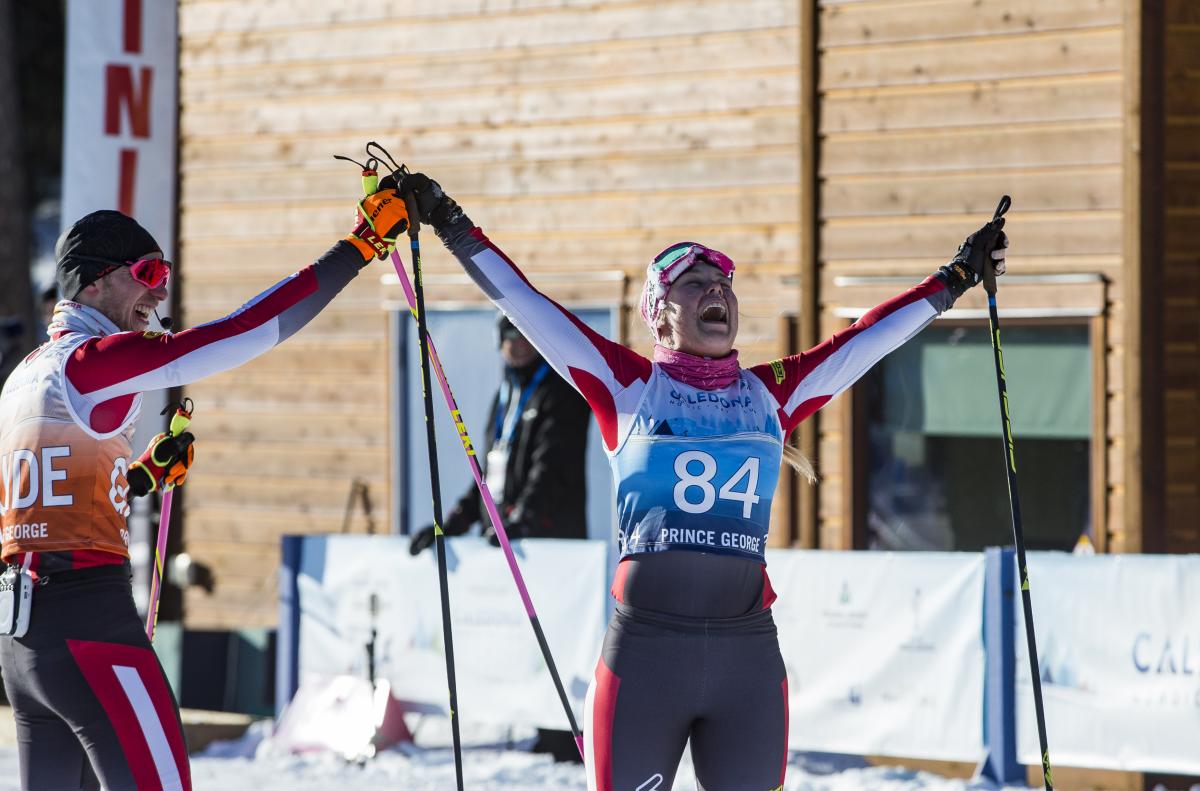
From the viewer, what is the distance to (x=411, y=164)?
10.7m

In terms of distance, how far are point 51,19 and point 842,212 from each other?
59.5ft

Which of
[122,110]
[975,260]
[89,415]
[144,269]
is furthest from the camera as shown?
[122,110]

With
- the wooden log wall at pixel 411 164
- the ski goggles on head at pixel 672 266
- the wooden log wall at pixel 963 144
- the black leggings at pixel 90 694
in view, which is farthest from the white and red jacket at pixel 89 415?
the wooden log wall at pixel 963 144

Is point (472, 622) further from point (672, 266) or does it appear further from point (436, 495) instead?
point (672, 266)

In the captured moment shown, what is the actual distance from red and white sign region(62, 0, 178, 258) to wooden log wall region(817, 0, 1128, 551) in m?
4.81

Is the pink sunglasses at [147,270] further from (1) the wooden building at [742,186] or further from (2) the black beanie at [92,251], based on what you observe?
(1) the wooden building at [742,186]

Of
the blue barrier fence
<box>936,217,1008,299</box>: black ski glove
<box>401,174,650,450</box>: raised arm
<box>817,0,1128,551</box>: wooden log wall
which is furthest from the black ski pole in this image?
<box>817,0,1128,551</box>: wooden log wall

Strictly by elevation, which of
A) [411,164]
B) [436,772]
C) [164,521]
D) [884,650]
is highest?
[411,164]

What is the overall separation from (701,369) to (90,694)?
5.64 ft

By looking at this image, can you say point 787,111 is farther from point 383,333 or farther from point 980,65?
point 383,333

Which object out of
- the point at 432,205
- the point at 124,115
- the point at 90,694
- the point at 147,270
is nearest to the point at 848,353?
the point at 432,205

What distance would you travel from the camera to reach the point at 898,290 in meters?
8.95

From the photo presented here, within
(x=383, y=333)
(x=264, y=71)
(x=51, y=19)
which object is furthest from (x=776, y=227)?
(x=51, y=19)

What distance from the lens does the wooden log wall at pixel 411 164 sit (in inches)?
380
